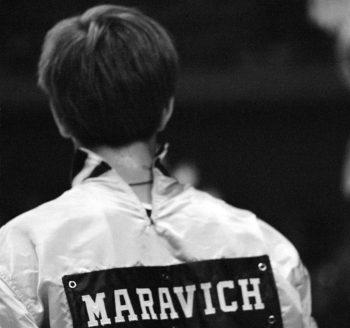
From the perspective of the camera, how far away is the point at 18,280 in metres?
1.52

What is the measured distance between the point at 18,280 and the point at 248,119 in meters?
5.35

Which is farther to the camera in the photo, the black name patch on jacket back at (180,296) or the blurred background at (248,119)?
the blurred background at (248,119)

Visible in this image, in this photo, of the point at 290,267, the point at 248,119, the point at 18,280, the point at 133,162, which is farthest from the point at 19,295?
the point at 248,119

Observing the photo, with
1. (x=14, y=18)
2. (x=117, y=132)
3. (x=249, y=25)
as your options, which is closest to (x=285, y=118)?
(x=249, y=25)

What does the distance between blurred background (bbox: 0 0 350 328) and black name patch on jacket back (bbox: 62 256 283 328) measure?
9.98ft

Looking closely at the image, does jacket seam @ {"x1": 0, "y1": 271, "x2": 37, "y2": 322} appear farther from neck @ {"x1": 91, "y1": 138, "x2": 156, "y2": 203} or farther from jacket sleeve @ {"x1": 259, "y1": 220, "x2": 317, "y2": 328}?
jacket sleeve @ {"x1": 259, "y1": 220, "x2": 317, "y2": 328}

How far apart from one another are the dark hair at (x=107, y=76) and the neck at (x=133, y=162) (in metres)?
0.01

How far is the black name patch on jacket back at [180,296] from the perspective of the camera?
1.58 m

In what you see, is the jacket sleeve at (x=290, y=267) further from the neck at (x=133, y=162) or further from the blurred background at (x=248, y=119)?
the blurred background at (x=248, y=119)

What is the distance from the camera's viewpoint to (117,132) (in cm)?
171

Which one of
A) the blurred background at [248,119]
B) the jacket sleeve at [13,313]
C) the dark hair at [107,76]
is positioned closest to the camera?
the jacket sleeve at [13,313]

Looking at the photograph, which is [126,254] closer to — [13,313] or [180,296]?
[180,296]

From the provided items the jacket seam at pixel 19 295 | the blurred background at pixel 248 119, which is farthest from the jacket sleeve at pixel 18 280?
the blurred background at pixel 248 119

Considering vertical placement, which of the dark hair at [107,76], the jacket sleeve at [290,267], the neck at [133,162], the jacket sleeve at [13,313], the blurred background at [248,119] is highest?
the dark hair at [107,76]
